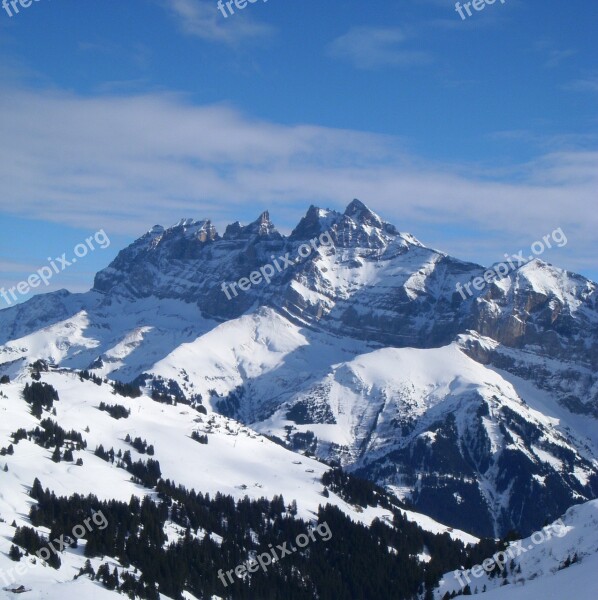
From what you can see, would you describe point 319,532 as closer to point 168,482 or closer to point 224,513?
point 224,513

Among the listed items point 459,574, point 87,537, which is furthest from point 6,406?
point 459,574

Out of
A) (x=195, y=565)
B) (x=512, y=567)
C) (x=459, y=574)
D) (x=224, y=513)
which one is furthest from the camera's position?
(x=224, y=513)

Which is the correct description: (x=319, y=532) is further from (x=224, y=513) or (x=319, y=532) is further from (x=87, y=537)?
(x=87, y=537)

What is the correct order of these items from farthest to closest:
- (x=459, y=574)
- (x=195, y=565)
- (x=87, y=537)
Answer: (x=195, y=565) → (x=87, y=537) → (x=459, y=574)

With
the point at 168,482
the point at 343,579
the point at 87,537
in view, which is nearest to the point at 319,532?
the point at 343,579

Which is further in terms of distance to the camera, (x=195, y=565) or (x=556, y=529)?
(x=195, y=565)

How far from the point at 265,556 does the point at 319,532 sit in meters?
20.0

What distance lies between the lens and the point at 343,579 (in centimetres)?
17912

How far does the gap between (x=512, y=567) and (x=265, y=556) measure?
6788 cm

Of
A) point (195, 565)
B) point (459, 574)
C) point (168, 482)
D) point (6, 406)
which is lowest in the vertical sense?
point (459, 574)

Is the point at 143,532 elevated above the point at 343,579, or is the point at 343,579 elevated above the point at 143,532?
the point at 143,532

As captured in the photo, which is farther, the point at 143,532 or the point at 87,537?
the point at 143,532

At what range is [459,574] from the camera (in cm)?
13800

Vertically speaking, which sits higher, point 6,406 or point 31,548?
point 6,406
